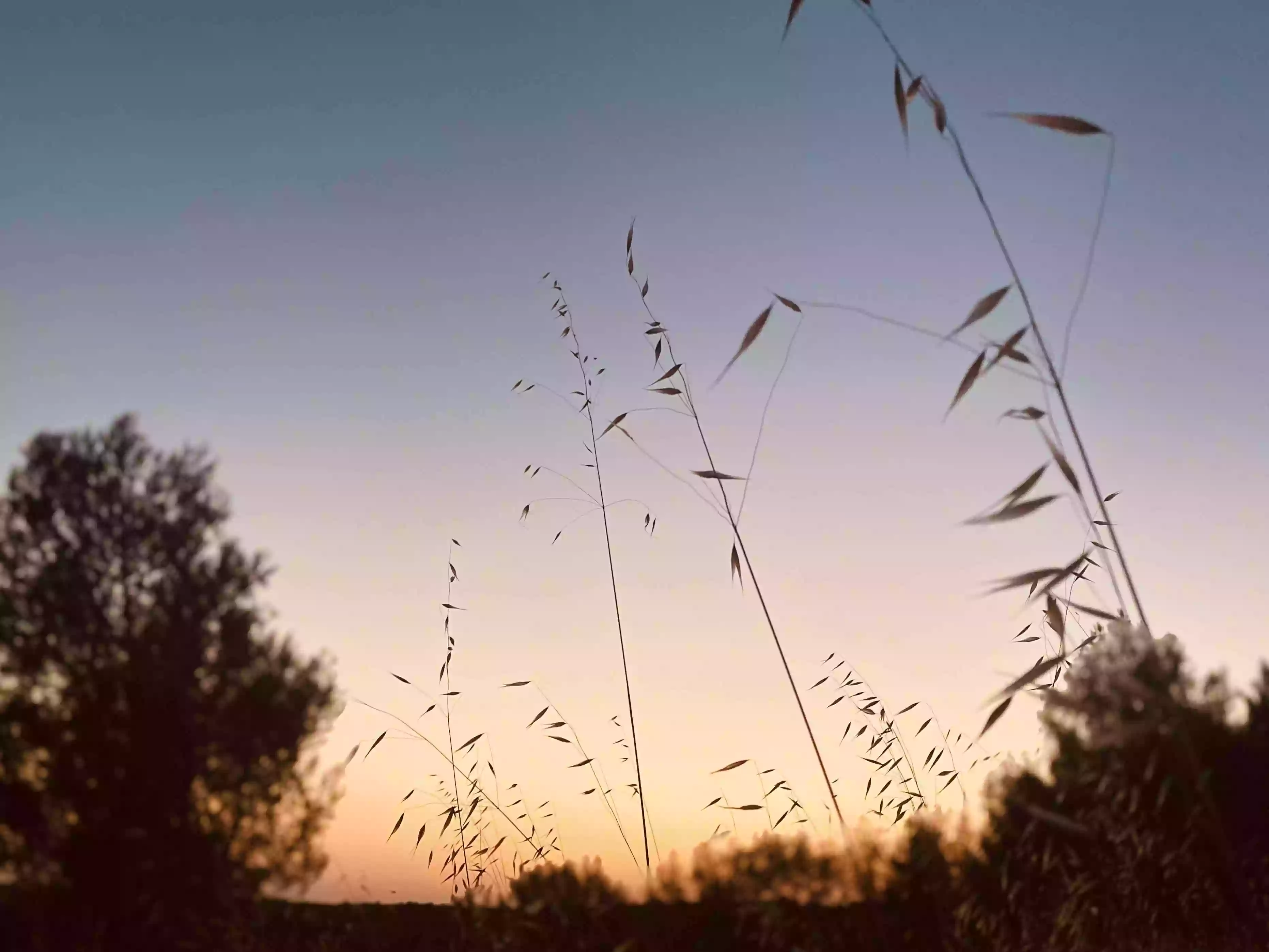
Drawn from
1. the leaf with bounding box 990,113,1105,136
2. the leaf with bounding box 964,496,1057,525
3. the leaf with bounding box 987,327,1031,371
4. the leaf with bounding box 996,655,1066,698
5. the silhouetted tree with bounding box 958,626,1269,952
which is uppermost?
the leaf with bounding box 990,113,1105,136

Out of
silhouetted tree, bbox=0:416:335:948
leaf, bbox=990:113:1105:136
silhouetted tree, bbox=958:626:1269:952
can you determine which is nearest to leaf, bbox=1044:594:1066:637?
silhouetted tree, bbox=958:626:1269:952

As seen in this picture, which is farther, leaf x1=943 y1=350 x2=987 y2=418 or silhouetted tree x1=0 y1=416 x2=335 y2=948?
silhouetted tree x1=0 y1=416 x2=335 y2=948

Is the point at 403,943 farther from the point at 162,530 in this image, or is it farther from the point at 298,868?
the point at 162,530

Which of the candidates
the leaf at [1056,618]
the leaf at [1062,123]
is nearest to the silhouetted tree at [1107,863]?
the leaf at [1056,618]

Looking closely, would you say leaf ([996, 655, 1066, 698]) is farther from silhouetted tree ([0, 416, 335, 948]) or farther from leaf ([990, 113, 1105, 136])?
silhouetted tree ([0, 416, 335, 948])

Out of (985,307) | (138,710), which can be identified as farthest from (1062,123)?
(138,710)

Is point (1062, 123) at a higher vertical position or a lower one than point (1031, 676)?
higher

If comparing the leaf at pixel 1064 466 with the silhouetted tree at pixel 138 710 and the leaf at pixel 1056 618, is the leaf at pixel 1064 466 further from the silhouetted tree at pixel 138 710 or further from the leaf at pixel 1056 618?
the silhouetted tree at pixel 138 710

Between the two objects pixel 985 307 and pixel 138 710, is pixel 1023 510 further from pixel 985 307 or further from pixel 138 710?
pixel 138 710

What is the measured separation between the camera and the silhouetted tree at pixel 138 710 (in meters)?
3.54

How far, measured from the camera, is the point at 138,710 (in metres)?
4.31

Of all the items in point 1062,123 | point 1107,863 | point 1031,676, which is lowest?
point 1107,863

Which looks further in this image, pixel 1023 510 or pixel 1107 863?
pixel 1107 863

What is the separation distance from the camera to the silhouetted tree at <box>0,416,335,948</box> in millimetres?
3539
